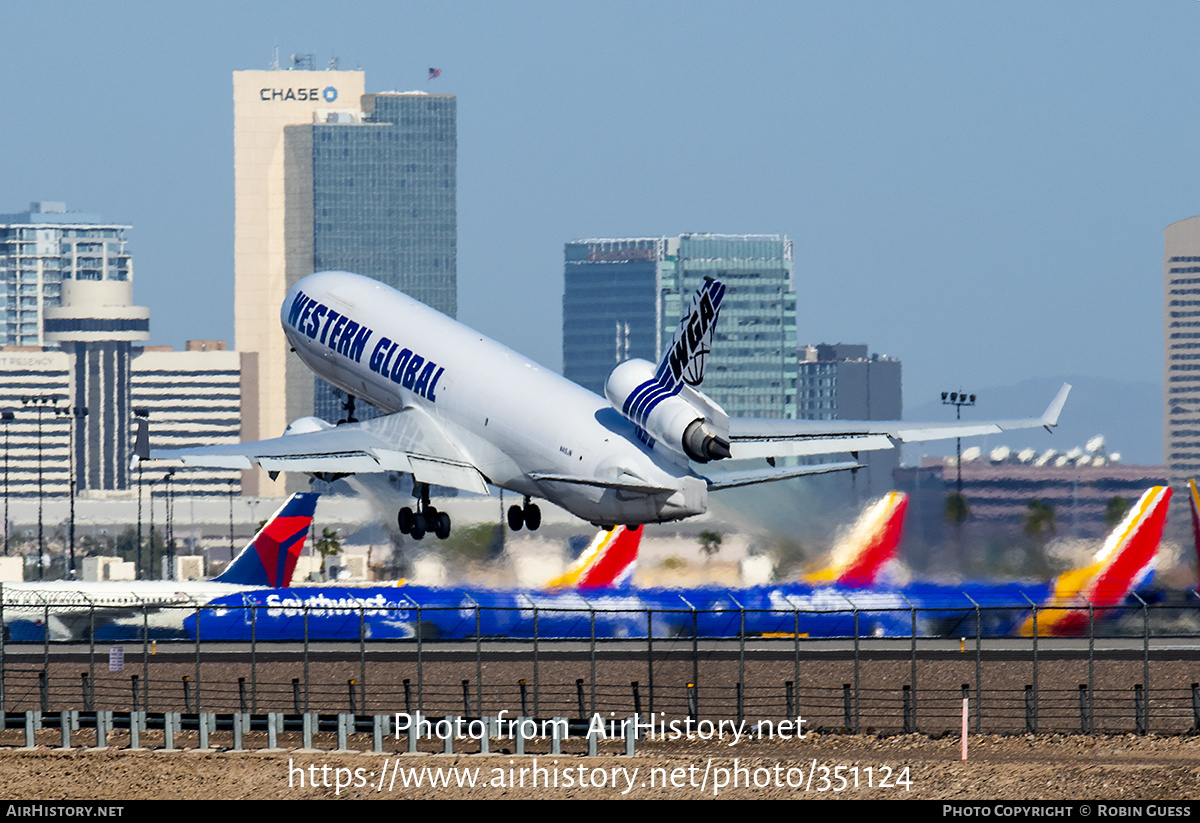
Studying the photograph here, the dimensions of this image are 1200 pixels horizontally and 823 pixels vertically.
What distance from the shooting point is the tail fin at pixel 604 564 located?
88125 mm

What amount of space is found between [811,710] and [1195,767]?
1796 cm

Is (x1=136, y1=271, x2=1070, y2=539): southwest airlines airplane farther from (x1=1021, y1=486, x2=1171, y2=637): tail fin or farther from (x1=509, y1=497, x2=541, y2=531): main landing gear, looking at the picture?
(x1=1021, y1=486, x2=1171, y2=637): tail fin

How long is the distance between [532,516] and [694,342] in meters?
11.2

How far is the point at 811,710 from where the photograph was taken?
69.6 m

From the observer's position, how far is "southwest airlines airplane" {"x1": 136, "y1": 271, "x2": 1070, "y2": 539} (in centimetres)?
6331

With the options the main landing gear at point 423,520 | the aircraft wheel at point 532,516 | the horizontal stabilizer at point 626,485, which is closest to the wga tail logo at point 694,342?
the horizontal stabilizer at point 626,485

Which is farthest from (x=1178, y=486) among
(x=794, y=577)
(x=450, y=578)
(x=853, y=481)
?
(x=450, y=578)

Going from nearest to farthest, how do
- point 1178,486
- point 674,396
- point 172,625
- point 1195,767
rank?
point 1195,767 → point 674,396 → point 172,625 → point 1178,486

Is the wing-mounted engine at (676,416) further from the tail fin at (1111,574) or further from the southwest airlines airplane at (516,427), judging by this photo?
the tail fin at (1111,574)

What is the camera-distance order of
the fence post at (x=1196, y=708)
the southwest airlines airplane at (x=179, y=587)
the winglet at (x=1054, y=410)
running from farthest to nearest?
1. the southwest airlines airplane at (x=179, y=587)
2. the winglet at (x=1054, y=410)
3. the fence post at (x=1196, y=708)

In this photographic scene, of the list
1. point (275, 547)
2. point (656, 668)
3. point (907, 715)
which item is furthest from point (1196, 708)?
point (275, 547)

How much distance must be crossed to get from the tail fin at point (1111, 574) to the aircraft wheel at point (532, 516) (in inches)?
905

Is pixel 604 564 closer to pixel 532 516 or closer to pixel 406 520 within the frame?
pixel 406 520
